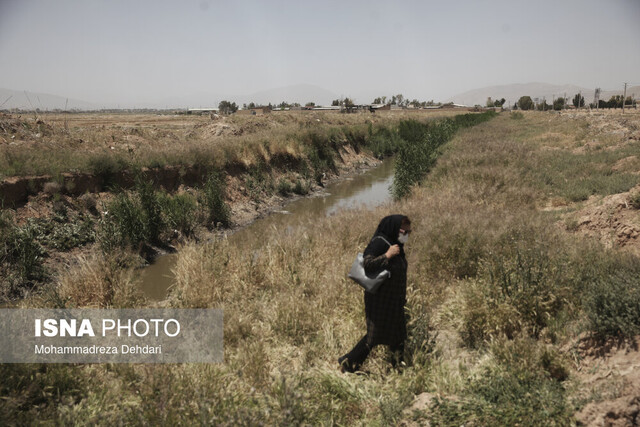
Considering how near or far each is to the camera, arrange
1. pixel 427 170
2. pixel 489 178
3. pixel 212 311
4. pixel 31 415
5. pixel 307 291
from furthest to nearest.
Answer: pixel 427 170 → pixel 489 178 → pixel 307 291 → pixel 212 311 → pixel 31 415

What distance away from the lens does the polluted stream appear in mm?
A: 9783

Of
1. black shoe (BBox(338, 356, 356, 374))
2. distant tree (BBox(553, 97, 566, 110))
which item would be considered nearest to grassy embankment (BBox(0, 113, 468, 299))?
black shoe (BBox(338, 356, 356, 374))

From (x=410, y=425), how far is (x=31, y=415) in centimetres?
342

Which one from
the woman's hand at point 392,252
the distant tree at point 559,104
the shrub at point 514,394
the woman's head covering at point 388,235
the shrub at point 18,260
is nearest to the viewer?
the shrub at point 514,394

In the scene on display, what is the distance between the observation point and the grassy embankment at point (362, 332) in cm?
334

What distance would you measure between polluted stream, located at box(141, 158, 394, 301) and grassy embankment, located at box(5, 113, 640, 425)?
203 centimetres

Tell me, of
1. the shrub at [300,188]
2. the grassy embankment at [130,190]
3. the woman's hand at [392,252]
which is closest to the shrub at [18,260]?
the grassy embankment at [130,190]

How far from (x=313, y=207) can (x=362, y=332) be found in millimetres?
13069

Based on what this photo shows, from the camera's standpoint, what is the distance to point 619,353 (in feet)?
11.7

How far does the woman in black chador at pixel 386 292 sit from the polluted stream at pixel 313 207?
483 centimetres

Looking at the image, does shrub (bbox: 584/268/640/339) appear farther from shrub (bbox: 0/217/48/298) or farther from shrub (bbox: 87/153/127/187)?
shrub (bbox: 87/153/127/187)

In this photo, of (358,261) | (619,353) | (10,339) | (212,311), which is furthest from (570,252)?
(10,339)

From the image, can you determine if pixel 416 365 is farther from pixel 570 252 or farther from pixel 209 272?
pixel 209 272

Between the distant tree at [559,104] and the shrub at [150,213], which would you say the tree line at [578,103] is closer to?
the distant tree at [559,104]
